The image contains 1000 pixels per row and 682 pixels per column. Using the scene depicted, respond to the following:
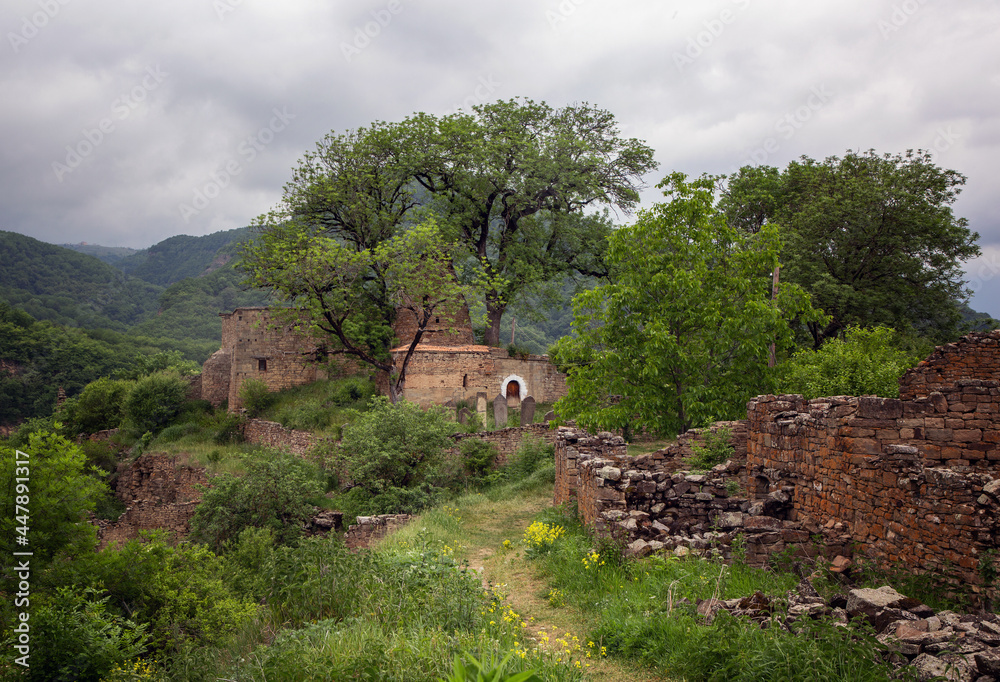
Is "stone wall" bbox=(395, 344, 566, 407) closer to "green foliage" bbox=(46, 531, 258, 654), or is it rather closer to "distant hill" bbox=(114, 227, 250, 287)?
"green foliage" bbox=(46, 531, 258, 654)

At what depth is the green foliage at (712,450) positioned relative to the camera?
1002 cm

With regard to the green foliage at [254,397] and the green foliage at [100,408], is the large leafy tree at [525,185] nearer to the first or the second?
the green foliage at [254,397]

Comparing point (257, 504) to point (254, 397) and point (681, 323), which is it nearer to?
point (681, 323)

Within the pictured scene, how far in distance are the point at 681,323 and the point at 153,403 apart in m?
24.5

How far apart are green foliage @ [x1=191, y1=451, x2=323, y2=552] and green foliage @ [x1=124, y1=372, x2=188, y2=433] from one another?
54.6 ft

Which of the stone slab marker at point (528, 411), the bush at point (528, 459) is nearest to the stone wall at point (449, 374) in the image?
the stone slab marker at point (528, 411)

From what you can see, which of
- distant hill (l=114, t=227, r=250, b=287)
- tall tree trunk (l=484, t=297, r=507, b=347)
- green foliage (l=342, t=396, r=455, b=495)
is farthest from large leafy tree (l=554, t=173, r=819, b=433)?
distant hill (l=114, t=227, r=250, b=287)

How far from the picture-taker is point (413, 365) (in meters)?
21.7

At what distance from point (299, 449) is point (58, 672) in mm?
14025

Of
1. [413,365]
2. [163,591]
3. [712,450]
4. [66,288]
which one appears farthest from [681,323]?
[66,288]

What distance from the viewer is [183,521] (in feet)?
63.1

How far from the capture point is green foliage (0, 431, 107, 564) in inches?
385

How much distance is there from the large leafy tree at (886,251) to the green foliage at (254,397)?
2157 centimetres

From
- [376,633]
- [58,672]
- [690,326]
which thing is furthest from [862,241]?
[58,672]
